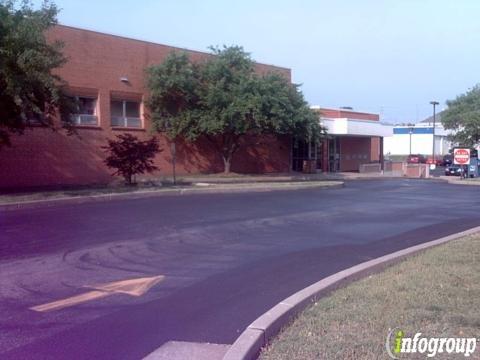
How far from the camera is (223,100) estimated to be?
3203 cm

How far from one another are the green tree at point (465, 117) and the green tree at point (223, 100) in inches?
537

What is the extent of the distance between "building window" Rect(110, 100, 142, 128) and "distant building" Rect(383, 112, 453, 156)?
61.3 metres

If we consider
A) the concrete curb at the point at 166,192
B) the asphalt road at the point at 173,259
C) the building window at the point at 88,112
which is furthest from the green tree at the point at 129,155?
the building window at the point at 88,112

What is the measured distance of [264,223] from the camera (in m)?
14.1

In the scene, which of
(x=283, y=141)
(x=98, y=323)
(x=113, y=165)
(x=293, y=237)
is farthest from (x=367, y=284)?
(x=283, y=141)

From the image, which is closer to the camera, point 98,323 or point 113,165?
point 98,323

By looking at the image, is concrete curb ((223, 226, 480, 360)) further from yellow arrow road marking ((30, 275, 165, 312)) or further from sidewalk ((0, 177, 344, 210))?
sidewalk ((0, 177, 344, 210))

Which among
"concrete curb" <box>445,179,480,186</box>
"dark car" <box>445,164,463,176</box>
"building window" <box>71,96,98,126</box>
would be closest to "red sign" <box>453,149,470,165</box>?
"concrete curb" <box>445,179,480,186</box>

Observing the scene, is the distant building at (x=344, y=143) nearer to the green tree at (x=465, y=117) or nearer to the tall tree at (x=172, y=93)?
the green tree at (x=465, y=117)

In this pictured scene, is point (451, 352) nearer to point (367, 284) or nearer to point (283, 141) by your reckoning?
point (367, 284)

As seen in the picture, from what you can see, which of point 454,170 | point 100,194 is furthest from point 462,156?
point 100,194

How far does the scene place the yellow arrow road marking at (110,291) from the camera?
6.91 metres

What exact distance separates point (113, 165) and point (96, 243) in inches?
519

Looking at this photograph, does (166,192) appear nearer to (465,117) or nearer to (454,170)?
(465,117)
